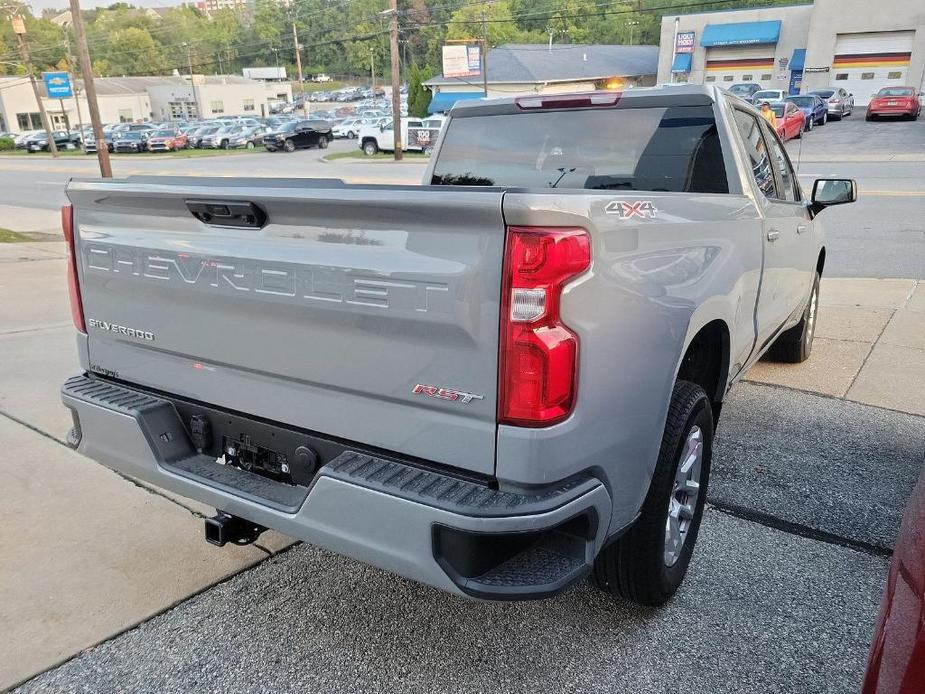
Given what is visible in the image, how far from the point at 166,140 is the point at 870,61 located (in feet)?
147

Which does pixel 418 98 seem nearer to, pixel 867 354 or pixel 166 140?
pixel 166 140

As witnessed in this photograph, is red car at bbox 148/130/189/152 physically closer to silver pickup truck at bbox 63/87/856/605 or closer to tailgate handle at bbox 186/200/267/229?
silver pickup truck at bbox 63/87/856/605

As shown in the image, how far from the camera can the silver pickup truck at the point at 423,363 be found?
2.02 m

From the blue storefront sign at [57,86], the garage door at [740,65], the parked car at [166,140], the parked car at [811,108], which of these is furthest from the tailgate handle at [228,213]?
the garage door at [740,65]

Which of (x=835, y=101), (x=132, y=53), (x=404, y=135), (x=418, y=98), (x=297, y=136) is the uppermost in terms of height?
(x=132, y=53)

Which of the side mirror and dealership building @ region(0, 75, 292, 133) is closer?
the side mirror

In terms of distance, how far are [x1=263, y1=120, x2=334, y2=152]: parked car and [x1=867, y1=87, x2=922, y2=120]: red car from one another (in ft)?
98.0

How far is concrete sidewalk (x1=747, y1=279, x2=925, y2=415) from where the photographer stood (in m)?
5.27

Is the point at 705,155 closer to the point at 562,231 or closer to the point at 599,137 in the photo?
the point at 599,137

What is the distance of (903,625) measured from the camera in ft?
4.58

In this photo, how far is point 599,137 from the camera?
379 centimetres

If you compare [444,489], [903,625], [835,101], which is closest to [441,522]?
[444,489]

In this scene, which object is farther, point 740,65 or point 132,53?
point 132,53

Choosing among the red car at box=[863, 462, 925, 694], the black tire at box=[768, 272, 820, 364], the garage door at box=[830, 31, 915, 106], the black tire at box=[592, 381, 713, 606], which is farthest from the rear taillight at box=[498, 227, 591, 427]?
the garage door at box=[830, 31, 915, 106]
